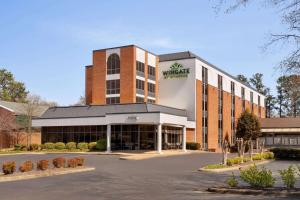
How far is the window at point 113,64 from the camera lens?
182 ft

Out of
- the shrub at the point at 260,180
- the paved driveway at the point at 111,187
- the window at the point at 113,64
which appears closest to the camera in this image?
the paved driveway at the point at 111,187

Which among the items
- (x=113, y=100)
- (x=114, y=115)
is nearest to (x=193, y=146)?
(x=113, y=100)

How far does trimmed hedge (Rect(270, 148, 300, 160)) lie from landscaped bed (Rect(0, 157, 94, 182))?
2261 centimetres

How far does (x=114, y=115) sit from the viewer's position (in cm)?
4738

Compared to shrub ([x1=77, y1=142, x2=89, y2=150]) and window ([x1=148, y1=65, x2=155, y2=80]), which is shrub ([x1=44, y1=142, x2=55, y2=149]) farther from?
window ([x1=148, y1=65, x2=155, y2=80])

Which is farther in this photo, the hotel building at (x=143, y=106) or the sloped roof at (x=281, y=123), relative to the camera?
the sloped roof at (x=281, y=123)

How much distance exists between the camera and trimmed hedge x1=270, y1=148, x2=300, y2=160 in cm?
4094

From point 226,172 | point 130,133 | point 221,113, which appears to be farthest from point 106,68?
point 226,172

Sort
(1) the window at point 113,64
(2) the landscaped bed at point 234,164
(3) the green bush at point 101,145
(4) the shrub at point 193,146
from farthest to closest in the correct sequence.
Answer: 1. (1) the window at point 113,64
2. (4) the shrub at point 193,146
3. (3) the green bush at point 101,145
4. (2) the landscaped bed at point 234,164

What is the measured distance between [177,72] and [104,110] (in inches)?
512

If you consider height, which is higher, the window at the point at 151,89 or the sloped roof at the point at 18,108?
the window at the point at 151,89

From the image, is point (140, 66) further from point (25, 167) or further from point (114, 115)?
point (25, 167)

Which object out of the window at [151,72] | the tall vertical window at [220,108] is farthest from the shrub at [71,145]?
the tall vertical window at [220,108]

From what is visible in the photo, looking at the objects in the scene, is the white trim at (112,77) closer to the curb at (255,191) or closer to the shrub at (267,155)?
the shrub at (267,155)
